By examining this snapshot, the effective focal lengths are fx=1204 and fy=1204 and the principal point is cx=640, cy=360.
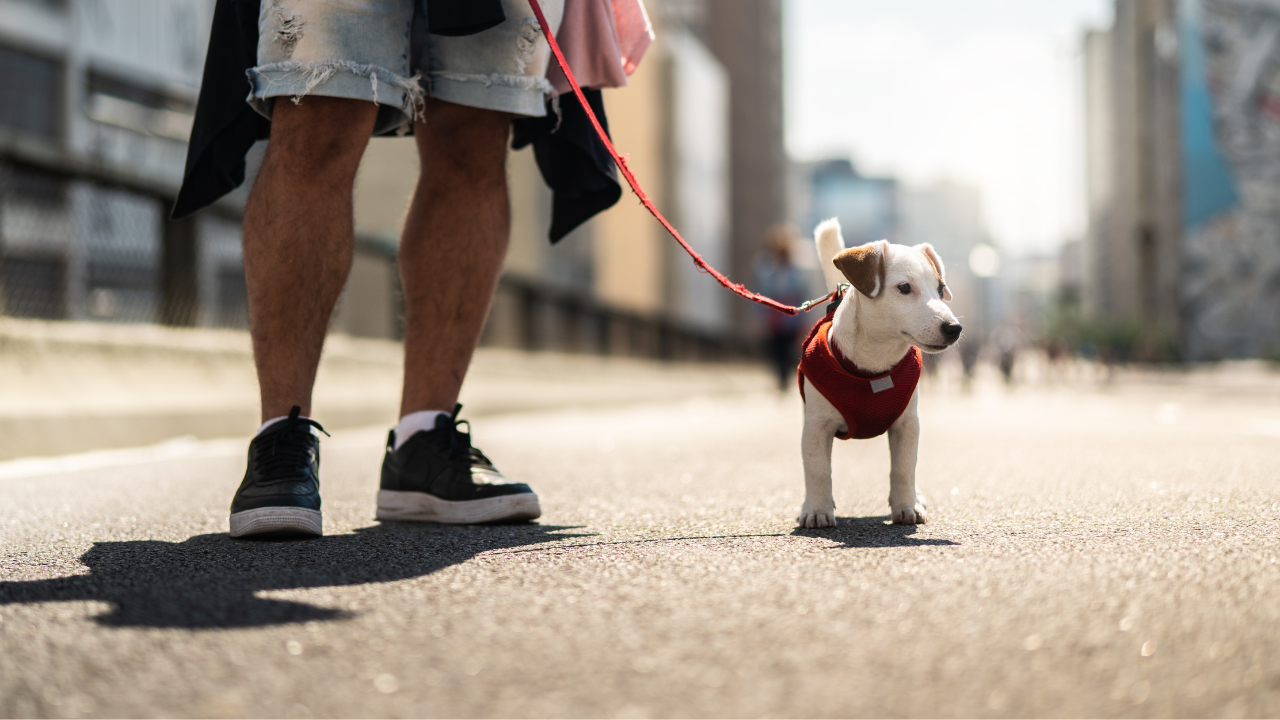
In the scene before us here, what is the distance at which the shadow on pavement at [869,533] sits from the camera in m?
2.10

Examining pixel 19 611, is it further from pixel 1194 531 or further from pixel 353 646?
pixel 1194 531

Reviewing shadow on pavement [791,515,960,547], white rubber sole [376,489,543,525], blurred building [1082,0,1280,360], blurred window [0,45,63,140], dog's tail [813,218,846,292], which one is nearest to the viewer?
shadow on pavement [791,515,960,547]

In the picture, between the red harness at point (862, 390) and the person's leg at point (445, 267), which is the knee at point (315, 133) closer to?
the person's leg at point (445, 267)

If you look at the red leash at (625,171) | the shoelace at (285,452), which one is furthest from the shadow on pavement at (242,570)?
the red leash at (625,171)

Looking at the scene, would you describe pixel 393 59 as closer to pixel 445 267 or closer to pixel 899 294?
pixel 445 267

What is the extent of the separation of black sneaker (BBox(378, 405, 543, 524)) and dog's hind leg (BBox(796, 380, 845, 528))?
1.95 feet

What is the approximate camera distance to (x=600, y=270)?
42.7 metres

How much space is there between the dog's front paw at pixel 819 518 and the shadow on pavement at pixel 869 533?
0.02m

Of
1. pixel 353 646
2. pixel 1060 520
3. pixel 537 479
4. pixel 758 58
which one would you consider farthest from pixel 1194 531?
pixel 758 58

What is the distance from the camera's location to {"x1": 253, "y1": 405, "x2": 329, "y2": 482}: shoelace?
7.67 ft

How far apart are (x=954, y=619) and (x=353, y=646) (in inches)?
27.7

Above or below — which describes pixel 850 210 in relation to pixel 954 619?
above

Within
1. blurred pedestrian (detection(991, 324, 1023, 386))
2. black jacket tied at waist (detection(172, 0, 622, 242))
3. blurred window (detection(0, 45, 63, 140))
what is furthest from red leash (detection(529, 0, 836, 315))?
blurred pedestrian (detection(991, 324, 1023, 386))

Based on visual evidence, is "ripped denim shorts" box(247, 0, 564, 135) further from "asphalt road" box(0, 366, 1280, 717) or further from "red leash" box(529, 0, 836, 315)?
"asphalt road" box(0, 366, 1280, 717)
